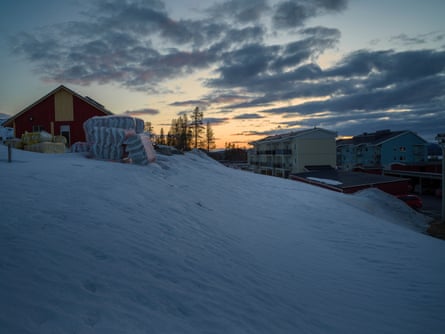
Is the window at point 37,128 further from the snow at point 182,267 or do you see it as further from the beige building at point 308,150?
the beige building at point 308,150

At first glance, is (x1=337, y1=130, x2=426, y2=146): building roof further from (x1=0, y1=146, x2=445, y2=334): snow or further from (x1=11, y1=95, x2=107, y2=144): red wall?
(x1=11, y1=95, x2=107, y2=144): red wall

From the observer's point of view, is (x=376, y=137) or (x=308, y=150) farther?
(x=376, y=137)

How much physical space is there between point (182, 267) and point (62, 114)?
25677mm

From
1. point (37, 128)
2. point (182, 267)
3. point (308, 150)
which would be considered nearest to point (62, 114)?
point (37, 128)

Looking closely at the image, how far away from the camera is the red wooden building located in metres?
24.1

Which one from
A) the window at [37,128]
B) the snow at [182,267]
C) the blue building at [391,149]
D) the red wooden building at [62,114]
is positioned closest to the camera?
the snow at [182,267]

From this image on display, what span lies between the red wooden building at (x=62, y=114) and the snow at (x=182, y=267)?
57.8ft

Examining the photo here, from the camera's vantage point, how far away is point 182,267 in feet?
14.2

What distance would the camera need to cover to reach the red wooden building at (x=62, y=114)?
2414 centimetres

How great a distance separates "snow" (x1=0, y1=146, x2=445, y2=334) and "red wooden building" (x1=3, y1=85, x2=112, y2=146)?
1761cm

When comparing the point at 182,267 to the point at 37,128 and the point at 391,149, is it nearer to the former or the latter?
the point at 37,128

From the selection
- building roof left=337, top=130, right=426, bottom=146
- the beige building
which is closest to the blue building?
building roof left=337, top=130, right=426, bottom=146

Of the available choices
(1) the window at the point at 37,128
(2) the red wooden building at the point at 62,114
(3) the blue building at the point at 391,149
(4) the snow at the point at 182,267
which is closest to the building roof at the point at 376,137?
(3) the blue building at the point at 391,149

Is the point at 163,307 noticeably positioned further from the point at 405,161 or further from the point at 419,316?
the point at 405,161
